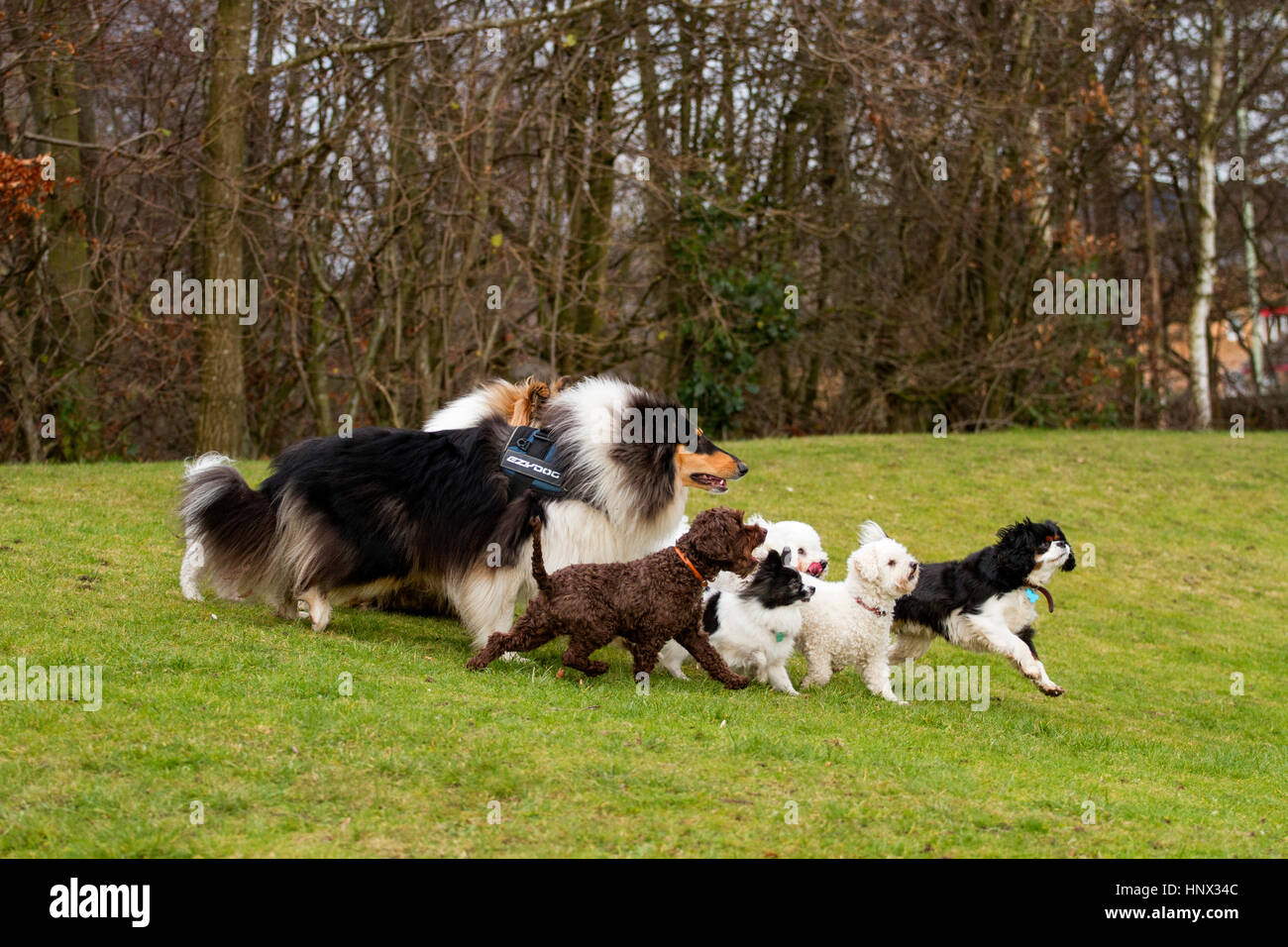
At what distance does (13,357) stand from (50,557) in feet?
25.6

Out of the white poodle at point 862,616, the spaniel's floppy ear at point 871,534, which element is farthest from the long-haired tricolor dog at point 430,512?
the spaniel's floppy ear at point 871,534

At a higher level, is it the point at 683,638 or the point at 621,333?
the point at 621,333

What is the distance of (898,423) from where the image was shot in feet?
72.1

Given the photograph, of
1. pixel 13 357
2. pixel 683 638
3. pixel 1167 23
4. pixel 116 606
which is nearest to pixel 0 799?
pixel 116 606

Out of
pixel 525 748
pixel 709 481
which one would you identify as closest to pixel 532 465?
pixel 709 481

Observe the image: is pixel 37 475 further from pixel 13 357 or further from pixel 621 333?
pixel 621 333
